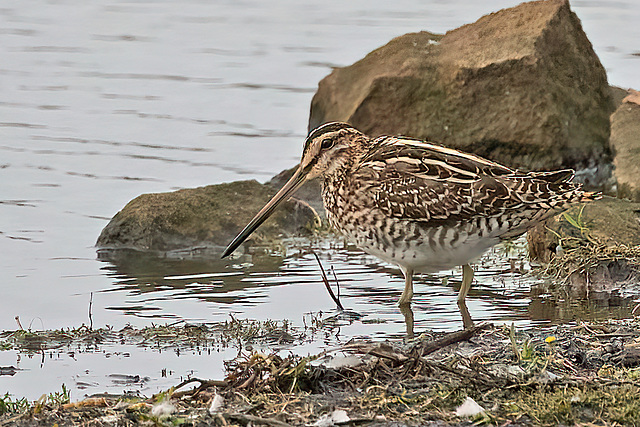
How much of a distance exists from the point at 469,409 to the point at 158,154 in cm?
976

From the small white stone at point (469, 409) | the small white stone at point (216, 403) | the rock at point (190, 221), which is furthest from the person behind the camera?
the rock at point (190, 221)

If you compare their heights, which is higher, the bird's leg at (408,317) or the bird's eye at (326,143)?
the bird's eye at (326,143)

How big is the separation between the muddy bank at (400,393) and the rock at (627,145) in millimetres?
4020

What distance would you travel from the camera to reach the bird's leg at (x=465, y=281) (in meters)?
7.82

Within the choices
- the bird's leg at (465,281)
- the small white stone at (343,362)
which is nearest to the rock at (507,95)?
the bird's leg at (465,281)

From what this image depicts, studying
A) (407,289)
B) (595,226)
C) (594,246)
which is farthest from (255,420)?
(595,226)

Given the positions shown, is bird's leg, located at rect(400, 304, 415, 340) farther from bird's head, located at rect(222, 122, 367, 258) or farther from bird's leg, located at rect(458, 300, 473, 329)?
bird's head, located at rect(222, 122, 367, 258)

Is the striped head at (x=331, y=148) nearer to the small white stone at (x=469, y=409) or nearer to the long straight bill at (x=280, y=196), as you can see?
the long straight bill at (x=280, y=196)

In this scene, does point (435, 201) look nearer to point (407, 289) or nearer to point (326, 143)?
point (407, 289)

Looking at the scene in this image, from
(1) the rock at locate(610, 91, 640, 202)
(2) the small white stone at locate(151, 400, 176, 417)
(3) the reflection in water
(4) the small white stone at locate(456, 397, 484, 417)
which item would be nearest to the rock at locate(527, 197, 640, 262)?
(3) the reflection in water

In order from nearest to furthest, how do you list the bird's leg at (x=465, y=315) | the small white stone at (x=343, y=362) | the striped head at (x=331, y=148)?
the small white stone at (x=343, y=362)
the bird's leg at (x=465, y=315)
the striped head at (x=331, y=148)

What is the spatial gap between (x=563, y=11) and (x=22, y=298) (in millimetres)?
6433

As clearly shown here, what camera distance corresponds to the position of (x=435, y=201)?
7195mm

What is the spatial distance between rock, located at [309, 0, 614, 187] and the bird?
155 inches
